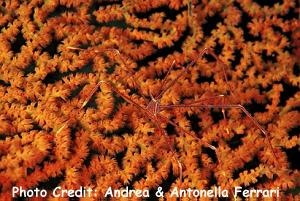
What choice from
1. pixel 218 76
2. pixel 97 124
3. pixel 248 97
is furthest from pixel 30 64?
pixel 248 97

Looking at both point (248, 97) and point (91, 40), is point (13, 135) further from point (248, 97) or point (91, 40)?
point (248, 97)

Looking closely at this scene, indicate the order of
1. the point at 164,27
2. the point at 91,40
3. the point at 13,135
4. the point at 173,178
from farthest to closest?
the point at 164,27
the point at 91,40
the point at 173,178
the point at 13,135

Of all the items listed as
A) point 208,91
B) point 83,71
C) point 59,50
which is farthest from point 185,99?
point 59,50

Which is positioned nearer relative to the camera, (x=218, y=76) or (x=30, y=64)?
(x=30, y=64)

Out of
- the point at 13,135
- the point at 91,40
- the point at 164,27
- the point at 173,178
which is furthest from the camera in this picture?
the point at 164,27

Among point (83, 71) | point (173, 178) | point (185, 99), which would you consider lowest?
point (173, 178)

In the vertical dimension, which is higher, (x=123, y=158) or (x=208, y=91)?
(x=208, y=91)

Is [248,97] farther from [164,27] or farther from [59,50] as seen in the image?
[59,50]
